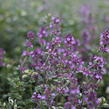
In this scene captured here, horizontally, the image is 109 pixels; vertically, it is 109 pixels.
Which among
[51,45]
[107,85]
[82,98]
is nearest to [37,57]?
[51,45]

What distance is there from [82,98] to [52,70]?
15.2 inches

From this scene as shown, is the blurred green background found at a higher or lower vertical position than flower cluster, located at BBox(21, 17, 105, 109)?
higher

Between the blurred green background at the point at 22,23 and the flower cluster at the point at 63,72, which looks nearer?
the flower cluster at the point at 63,72

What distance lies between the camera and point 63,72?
273 centimetres

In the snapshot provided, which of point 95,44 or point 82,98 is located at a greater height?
point 95,44

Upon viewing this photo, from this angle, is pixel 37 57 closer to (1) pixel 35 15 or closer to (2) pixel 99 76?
(2) pixel 99 76

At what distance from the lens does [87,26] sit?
5.20 metres

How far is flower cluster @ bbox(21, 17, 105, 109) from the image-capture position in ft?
7.95

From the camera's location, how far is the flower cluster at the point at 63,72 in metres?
2.42

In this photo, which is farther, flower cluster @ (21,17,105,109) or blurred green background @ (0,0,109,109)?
blurred green background @ (0,0,109,109)

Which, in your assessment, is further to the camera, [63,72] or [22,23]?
[22,23]

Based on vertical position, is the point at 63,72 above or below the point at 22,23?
below

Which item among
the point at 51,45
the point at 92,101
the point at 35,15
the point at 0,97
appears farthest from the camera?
the point at 35,15

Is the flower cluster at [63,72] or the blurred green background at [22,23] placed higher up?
the blurred green background at [22,23]
